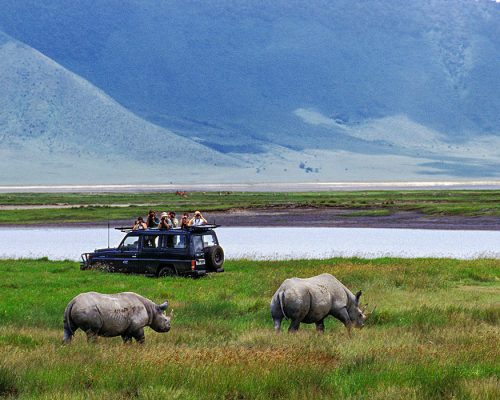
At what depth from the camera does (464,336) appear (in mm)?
17609

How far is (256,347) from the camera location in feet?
53.8

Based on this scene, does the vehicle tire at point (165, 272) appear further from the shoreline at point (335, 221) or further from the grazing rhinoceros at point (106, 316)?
the shoreline at point (335, 221)

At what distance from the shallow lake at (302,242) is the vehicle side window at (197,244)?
10897 millimetres

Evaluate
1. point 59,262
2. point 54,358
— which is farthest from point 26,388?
point 59,262

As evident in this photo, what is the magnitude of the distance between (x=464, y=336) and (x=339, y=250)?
30.9m

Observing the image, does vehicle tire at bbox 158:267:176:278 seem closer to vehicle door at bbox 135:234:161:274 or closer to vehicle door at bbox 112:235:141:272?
vehicle door at bbox 135:234:161:274

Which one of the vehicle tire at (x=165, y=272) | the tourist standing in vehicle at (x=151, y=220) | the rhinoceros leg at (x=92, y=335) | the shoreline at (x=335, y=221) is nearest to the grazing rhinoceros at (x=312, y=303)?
the rhinoceros leg at (x=92, y=335)

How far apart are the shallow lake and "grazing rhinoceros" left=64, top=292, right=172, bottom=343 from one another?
2505 cm

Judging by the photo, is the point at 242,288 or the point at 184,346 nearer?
the point at 184,346

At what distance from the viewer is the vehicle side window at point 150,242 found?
103ft

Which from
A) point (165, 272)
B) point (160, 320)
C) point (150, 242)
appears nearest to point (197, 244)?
point (165, 272)

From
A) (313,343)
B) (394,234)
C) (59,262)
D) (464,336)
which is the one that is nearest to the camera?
(313,343)

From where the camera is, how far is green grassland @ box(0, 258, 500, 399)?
1231cm

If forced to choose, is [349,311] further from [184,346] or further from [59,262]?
[59,262]
